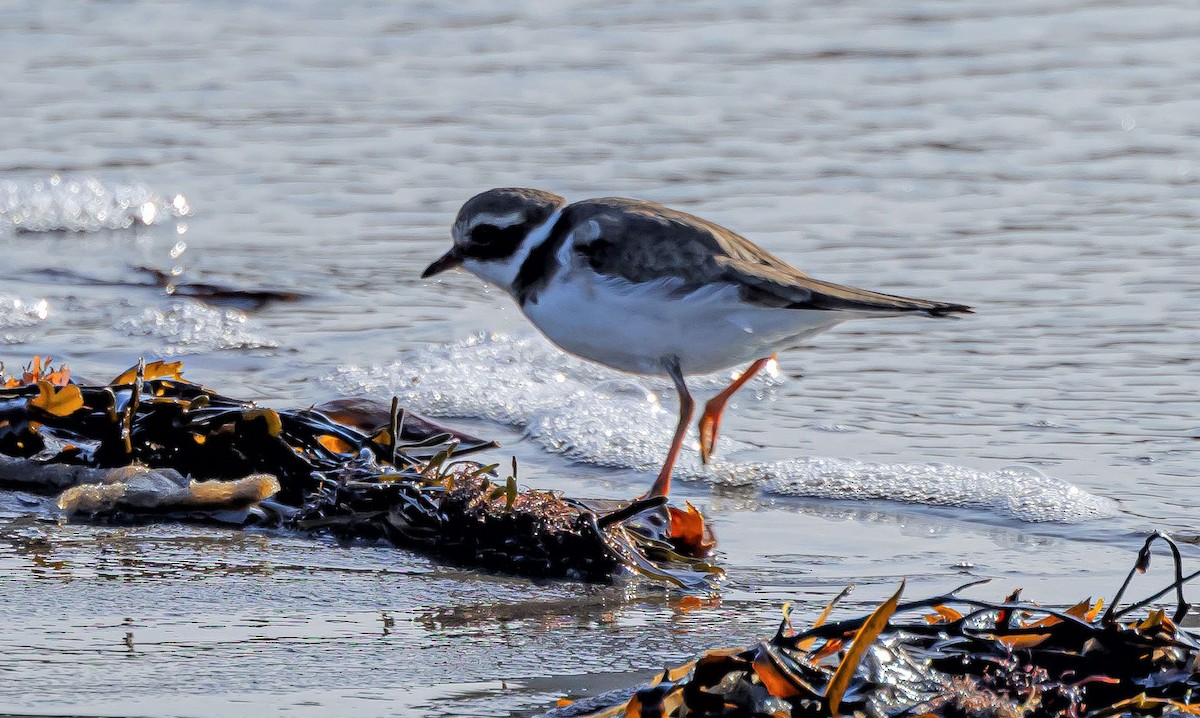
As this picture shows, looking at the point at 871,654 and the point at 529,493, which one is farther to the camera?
the point at 529,493

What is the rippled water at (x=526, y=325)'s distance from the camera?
3.13 m

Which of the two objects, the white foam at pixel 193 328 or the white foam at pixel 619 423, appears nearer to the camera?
the white foam at pixel 619 423

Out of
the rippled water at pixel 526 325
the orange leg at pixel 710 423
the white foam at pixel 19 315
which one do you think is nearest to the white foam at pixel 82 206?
the rippled water at pixel 526 325

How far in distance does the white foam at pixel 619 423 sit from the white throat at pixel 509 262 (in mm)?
560

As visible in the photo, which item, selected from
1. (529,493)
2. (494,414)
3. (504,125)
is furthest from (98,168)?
(529,493)

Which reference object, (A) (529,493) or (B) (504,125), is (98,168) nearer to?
(B) (504,125)

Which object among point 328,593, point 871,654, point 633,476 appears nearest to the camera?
point 871,654

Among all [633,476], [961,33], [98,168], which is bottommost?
[633,476]

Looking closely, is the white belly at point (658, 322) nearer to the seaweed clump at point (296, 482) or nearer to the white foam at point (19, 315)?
the seaweed clump at point (296, 482)

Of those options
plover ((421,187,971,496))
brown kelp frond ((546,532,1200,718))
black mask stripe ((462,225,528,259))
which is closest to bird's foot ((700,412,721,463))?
plover ((421,187,971,496))

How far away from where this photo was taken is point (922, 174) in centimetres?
798

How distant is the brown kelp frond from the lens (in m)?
2.46

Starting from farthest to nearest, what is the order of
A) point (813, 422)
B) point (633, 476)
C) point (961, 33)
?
point (961, 33) < point (813, 422) < point (633, 476)

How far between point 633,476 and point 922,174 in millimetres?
3842
